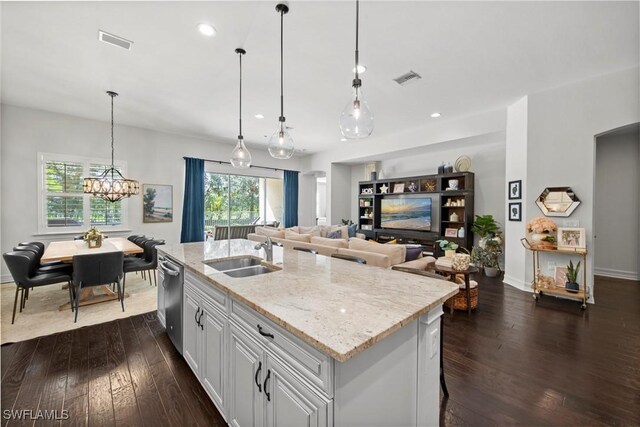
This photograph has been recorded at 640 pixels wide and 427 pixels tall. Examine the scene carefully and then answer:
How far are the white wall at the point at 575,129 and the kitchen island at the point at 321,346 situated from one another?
3.52 metres

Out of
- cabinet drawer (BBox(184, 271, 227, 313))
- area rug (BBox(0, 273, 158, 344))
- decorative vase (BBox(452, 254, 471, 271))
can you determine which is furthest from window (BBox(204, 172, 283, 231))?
decorative vase (BBox(452, 254, 471, 271))

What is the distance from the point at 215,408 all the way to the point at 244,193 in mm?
6457

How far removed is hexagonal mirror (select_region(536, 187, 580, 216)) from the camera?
369 centimetres

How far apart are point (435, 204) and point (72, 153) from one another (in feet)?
25.4

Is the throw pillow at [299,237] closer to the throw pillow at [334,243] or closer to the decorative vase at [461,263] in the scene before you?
the throw pillow at [334,243]

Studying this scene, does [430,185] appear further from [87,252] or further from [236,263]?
[87,252]

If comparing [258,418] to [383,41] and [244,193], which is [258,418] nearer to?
[383,41]

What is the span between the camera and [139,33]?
2.66 m

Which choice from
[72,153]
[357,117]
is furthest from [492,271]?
[72,153]

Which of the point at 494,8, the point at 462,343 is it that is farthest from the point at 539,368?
the point at 494,8

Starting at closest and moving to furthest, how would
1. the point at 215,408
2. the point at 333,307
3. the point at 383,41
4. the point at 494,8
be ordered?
the point at 333,307
the point at 215,408
the point at 494,8
the point at 383,41

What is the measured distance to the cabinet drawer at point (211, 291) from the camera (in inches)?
62.9

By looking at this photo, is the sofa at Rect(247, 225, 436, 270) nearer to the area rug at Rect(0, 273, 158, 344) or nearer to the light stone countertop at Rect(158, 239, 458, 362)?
the light stone countertop at Rect(158, 239, 458, 362)

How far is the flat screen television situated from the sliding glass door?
3.32 m
